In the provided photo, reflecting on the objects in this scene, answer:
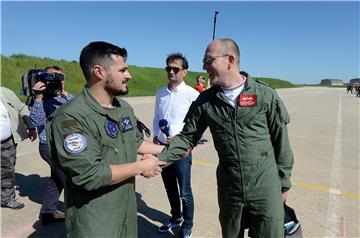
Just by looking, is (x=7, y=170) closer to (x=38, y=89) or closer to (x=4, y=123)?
(x=4, y=123)

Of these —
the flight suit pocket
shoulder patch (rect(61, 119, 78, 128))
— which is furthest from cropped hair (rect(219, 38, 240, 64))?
shoulder patch (rect(61, 119, 78, 128))

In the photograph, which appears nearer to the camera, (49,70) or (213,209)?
(49,70)

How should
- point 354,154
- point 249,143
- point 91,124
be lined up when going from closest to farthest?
1. point 91,124
2. point 249,143
3. point 354,154

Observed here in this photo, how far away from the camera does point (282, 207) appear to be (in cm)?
279

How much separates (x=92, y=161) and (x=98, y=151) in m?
0.10

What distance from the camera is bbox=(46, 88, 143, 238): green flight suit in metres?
2.02

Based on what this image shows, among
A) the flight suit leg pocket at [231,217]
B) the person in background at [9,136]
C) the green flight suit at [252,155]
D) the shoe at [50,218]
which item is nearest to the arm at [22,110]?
the person in background at [9,136]

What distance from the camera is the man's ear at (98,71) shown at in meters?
2.23

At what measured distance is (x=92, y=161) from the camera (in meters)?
2.03

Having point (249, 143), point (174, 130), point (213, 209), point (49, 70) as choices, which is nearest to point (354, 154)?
point (213, 209)

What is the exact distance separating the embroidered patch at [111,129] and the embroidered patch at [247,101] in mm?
1011

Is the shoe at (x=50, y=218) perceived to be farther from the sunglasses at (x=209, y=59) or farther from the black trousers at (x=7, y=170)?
the sunglasses at (x=209, y=59)

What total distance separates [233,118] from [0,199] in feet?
13.1

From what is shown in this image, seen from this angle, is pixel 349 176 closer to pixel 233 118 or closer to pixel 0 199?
pixel 233 118
